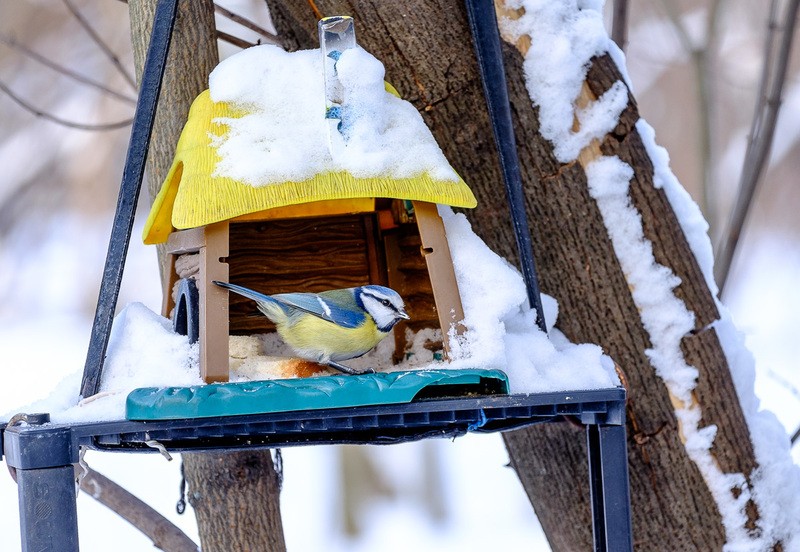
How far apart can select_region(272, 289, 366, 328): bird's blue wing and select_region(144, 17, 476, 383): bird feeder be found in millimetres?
128

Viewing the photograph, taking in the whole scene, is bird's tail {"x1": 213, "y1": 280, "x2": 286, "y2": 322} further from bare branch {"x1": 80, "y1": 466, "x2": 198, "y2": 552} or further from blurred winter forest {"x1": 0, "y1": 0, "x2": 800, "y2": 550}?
blurred winter forest {"x1": 0, "y1": 0, "x2": 800, "y2": 550}

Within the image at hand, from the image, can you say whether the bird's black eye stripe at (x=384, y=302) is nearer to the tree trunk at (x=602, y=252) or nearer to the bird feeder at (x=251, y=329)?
the bird feeder at (x=251, y=329)

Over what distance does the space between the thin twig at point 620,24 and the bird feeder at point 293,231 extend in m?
0.86

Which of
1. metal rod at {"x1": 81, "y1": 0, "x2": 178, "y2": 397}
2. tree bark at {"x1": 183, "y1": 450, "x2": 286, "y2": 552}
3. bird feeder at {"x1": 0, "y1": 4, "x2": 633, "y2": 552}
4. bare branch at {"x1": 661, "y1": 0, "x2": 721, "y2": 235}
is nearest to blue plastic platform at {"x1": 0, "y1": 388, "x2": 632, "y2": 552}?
bird feeder at {"x1": 0, "y1": 4, "x2": 633, "y2": 552}

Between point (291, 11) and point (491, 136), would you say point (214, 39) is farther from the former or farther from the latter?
point (491, 136)

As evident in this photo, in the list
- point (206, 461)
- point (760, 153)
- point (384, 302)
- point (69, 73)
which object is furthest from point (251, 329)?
point (760, 153)

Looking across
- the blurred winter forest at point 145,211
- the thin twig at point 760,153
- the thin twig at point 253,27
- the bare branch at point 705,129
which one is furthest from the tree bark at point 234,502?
the blurred winter forest at point 145,211

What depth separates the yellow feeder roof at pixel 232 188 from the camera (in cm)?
156

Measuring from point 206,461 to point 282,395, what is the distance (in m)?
0.84

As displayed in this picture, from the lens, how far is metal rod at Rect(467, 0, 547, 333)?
5.78ft

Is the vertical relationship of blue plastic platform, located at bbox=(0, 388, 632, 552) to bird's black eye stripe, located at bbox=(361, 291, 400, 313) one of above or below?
below

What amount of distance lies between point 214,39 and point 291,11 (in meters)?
0.21

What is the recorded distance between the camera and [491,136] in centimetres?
204

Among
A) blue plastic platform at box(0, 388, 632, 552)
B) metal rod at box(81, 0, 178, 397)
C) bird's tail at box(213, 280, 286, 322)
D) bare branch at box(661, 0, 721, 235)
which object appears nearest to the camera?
blue plastic platform at box(0, 388, 632, 552)
